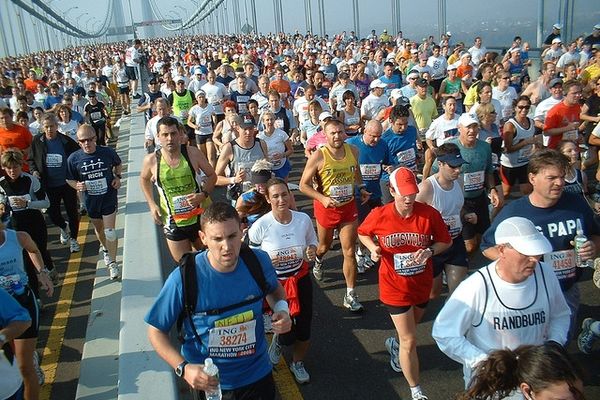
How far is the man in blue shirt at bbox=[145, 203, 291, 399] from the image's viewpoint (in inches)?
123

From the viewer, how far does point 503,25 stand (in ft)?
103

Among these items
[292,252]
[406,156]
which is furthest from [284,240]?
[406,156]

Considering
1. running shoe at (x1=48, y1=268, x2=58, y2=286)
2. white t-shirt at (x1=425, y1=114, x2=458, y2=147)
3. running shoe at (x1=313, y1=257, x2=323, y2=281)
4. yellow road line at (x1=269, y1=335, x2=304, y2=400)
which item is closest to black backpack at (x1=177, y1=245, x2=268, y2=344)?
yellow road line at (x1=269, y1=335, x2=304, y2=400)

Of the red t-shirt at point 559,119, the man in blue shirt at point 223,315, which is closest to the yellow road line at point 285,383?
the man in blue shirt at point 223,315

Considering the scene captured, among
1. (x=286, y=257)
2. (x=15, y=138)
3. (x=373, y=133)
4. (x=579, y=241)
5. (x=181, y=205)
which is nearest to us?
(x=579, y=241)

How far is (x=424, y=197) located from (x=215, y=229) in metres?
2.73

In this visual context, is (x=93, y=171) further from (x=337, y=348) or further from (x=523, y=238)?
(x=523, y=238)

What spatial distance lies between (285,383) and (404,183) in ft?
6.77

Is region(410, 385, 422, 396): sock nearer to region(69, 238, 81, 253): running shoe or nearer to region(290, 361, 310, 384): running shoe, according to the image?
region(290, 361, 310, 384): running shoe

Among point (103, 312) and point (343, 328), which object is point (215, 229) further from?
point (103, 312)

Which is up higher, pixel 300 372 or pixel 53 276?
pixel 53 276

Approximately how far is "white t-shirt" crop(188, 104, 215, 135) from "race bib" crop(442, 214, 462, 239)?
7252mm

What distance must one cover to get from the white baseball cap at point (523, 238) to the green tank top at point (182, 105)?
33.7 ft

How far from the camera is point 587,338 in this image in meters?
5.00
